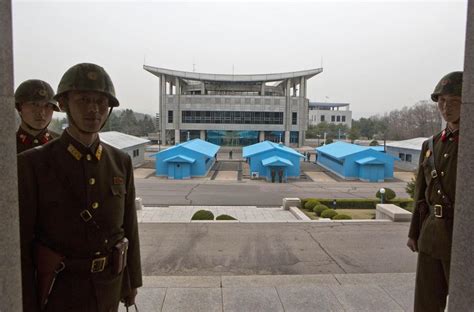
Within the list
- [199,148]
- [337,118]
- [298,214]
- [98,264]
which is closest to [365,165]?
[199,148]

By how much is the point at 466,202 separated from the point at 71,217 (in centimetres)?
234

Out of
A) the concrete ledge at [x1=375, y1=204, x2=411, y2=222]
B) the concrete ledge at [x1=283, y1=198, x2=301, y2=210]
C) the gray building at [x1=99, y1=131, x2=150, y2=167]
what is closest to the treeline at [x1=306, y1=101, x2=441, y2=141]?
the gray building at [x1=99, y1=131, x2=150, y2=167]

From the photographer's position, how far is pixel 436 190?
2.97 metres

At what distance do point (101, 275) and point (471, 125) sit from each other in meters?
2.43

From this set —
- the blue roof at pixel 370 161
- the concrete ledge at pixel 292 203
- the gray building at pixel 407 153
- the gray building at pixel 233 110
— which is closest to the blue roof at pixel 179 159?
the blue roof at pixel 370 161

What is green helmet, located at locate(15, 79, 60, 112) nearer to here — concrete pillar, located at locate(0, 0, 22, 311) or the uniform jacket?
concrete pillar, located at locate(0, 0, 22, 311)

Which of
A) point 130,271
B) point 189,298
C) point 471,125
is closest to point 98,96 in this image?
point 130,271

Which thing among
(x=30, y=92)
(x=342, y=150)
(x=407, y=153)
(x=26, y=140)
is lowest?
(x=407, y=153)

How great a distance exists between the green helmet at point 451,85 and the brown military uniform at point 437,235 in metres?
0.36

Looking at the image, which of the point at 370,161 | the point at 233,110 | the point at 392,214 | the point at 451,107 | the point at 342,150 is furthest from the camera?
the point at 233,110

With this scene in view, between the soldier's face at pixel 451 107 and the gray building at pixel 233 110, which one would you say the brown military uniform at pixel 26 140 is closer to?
the soldier's face at pixel 451 107

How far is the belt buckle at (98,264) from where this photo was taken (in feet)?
7.51

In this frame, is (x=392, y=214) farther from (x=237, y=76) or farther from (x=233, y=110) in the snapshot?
(x=237, y=76)

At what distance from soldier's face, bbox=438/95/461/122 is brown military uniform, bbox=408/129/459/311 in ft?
0.52
